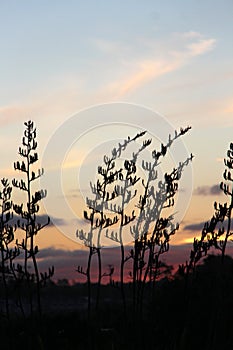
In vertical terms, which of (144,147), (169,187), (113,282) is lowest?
(113,282)

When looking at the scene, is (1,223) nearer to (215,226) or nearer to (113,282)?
(113,282)

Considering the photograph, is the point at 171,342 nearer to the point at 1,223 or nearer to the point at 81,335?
the point at 1,223

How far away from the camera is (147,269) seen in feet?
30.4

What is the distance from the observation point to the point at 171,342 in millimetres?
9398

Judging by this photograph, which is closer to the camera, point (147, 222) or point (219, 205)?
point (219, 205)

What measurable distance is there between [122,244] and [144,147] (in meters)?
1.55

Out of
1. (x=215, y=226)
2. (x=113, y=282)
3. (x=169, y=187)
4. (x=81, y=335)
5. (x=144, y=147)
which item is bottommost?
(x=81, y=335)

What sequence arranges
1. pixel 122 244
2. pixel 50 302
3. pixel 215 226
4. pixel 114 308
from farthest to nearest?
1. pixel 50 302
2. pixel 114 308
3. pixel 122 244
4. pixel 215 226

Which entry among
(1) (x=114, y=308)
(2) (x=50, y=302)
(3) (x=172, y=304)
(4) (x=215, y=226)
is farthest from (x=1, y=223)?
(2) (x=50, y=302)

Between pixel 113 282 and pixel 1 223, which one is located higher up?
pixel 1 223

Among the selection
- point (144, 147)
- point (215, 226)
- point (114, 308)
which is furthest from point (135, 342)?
point (114, 308)

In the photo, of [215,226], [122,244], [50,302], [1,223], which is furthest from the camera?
[50,302]

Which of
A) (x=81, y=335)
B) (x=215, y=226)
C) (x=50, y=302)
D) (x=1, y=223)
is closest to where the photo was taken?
(x=215, y=226)

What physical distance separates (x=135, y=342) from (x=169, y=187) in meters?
2.41
